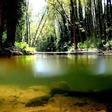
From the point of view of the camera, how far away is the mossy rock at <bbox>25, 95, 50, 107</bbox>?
14.4 ft

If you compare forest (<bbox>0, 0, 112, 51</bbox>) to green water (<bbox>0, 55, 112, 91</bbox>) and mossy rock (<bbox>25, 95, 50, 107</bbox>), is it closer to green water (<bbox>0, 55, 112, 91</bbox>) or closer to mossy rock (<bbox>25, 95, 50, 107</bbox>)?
green water (<bbox>0, 55, 112, 91</bbox>)

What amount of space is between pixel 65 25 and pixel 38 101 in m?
37.5

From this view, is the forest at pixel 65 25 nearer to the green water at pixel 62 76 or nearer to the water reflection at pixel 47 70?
the water reflection at pixel 47 70

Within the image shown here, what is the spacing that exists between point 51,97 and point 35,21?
44.6m

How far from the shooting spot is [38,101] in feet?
15.2

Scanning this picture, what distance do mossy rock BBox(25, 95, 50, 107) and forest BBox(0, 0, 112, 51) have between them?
1751 centimetres

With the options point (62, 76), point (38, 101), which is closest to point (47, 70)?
→ point (62, 76)

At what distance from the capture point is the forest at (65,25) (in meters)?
27.0

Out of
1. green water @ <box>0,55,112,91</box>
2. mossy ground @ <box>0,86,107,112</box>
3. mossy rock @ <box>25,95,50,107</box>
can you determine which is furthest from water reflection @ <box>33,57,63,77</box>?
mossy rock @ <box>25,95,50,107</box>

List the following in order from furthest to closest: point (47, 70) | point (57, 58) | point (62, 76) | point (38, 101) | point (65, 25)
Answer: point (65, 25)
point (57, 58)
point (47, 70)
point (62, 76)
point (38, 101)

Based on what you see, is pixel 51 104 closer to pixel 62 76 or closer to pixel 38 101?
pixel 38 101

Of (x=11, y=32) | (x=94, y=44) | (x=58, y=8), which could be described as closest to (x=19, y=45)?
(x=11, y=32)

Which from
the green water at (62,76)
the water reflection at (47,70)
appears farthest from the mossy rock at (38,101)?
the water reflection at (47,70)

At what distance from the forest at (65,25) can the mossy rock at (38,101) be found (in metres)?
17.5
